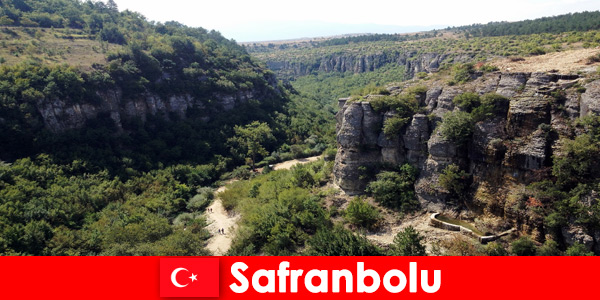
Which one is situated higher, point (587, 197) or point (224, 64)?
point (224, 64)

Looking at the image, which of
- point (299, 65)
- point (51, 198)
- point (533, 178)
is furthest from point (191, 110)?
point (299, 65)

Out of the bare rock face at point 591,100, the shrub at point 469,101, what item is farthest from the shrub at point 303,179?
the bare rock face at point 591,100

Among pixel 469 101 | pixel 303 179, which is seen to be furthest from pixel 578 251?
pixel 303 179

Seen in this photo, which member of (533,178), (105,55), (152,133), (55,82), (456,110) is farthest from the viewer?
(105,55)

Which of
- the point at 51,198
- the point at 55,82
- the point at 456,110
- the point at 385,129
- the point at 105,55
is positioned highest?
the point at 105,55

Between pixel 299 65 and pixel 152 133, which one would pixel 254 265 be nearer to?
pixel 152 133

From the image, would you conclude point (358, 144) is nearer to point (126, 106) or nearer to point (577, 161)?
point (577, 161)
